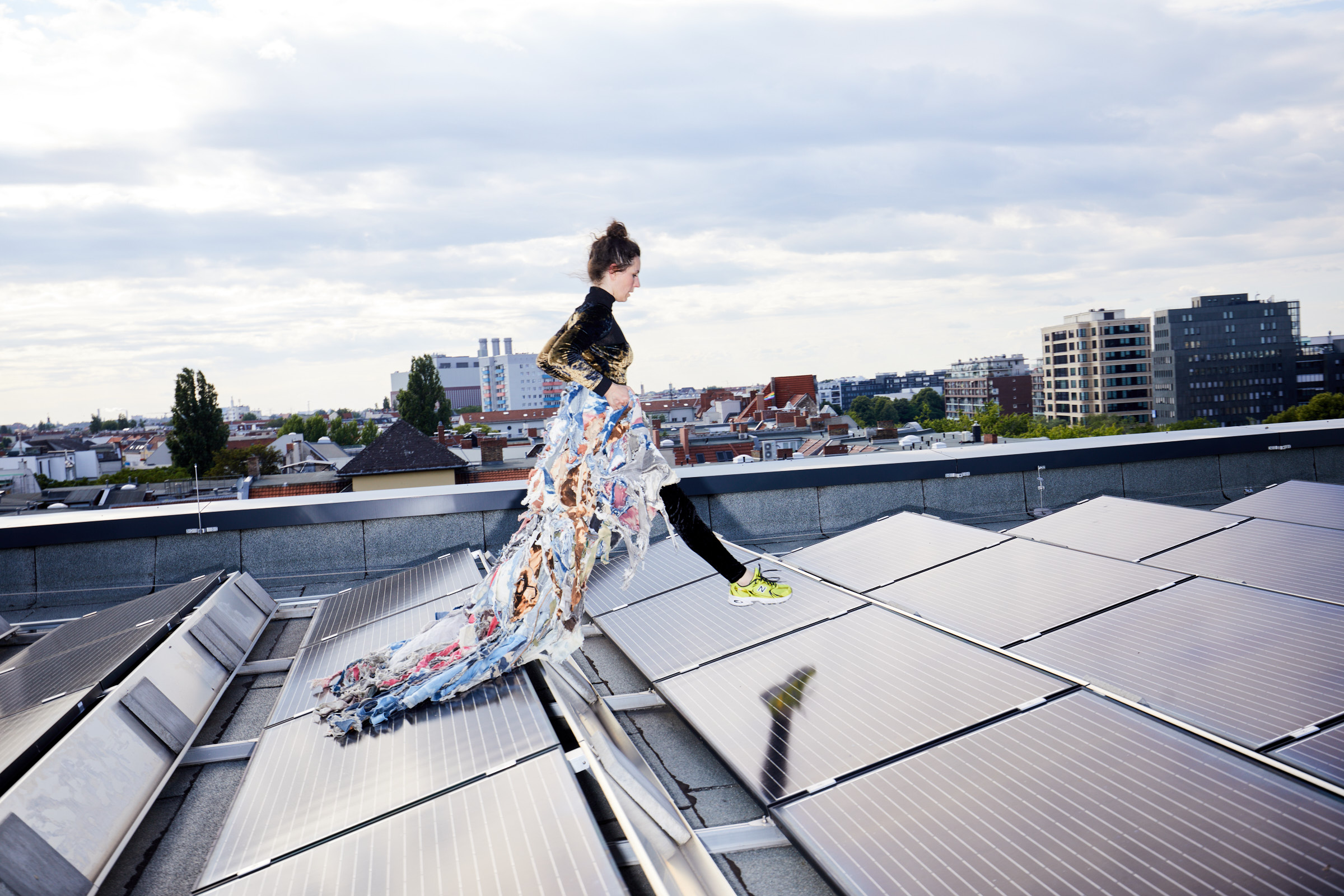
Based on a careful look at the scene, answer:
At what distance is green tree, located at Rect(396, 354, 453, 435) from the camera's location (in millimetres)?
84125

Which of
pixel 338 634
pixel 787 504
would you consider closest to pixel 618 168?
pixel 787 504

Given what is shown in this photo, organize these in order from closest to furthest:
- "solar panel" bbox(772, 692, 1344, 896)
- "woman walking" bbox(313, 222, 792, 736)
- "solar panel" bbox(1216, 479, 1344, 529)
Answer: "solar panel" bbox(772, 692, 1344, 896), "woman walking" bbox(313, 222, 792, 736), "solar panel" bbox(1216, 479, 1344, 529)

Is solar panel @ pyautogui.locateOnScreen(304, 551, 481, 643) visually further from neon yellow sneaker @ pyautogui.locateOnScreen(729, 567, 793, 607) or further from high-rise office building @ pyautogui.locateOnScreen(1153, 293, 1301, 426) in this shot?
high-rise office building @ pyautogui.locateOnScreen(1153, 293, 1301, 426)

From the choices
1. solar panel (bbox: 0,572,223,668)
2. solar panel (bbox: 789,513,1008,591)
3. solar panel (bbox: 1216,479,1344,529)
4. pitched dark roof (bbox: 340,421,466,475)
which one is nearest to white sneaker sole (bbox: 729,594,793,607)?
solar panel (bbox: 789,513,1008,591)

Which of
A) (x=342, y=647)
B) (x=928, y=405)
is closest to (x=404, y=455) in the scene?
(x=342, y=647)

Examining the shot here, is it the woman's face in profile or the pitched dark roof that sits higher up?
the woman's face in profile

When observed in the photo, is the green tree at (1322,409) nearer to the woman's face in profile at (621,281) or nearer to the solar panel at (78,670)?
the woman's face in profile at (621,281)

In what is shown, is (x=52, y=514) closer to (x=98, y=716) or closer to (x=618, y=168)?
(x=98, y=716)

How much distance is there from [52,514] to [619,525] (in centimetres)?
621

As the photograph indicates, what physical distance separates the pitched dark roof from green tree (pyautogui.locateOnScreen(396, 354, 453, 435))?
44.8 m

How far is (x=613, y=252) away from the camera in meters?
3.37

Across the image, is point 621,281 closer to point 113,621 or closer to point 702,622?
point 702,622

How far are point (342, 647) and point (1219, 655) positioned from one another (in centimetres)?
359

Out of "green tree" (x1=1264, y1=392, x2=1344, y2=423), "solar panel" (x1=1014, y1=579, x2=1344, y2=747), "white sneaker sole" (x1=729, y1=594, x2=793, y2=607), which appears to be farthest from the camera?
"green tree" (x1=1264, y1=392, x2=1344, y2=423)
